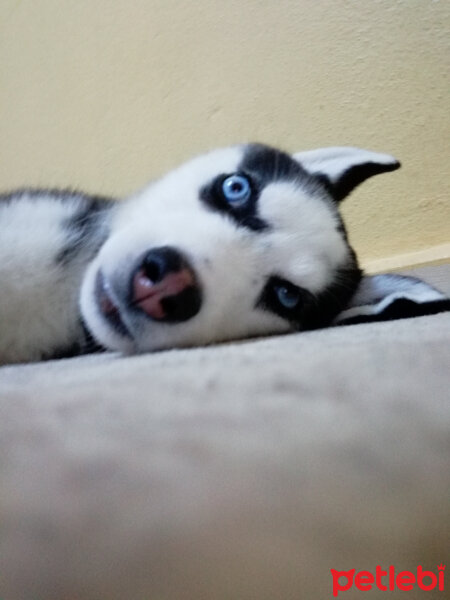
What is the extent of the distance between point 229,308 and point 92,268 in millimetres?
220

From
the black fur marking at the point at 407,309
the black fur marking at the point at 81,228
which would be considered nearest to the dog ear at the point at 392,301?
the black fur marking at the point at 407,309

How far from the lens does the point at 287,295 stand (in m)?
1.04

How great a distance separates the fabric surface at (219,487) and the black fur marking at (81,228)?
569mm

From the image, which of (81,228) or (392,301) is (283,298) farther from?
(81,228)

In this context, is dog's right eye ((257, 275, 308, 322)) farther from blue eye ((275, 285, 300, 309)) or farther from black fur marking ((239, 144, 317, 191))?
black fur marking ((239, 144, 317, 191))

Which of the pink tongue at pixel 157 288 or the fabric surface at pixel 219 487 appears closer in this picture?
the fabric surface at pixel 219 487

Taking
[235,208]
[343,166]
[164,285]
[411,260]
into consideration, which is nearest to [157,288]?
[164,285]

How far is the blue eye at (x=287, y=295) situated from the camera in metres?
1.03

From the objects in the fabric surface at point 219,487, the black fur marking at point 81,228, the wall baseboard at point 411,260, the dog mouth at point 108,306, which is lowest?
the wall baseboard at point 411,260

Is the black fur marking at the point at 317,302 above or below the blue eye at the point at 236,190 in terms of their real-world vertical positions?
below

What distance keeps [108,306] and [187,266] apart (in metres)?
0.14

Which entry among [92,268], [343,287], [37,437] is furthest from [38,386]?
[343,287]

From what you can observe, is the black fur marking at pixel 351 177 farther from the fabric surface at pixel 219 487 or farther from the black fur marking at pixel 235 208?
the fabric surface at pixel 219 487

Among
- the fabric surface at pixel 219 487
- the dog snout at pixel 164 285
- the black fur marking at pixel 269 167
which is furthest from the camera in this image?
the black fur marking at pixel 269 167
